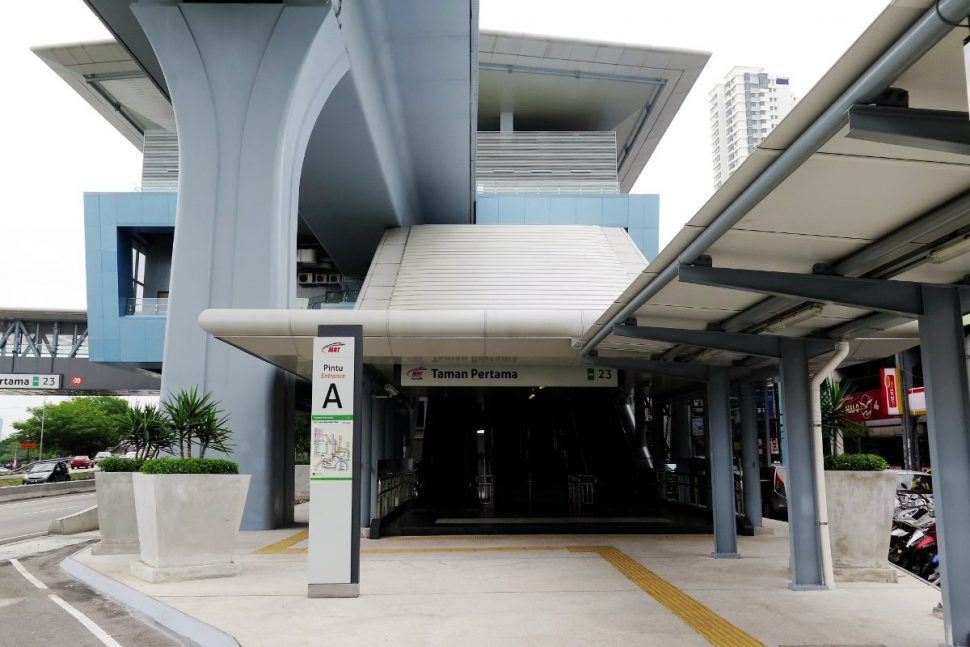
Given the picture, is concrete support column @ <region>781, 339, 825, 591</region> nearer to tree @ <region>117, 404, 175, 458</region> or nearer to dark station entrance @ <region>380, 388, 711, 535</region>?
dark station entrance @ <region>380, 388, 711, 535</region>

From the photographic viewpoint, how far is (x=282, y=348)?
13.2 m

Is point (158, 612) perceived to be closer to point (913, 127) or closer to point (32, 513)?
point (913, 127)

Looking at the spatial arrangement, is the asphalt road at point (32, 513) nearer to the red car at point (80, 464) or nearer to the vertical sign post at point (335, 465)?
the vertical sign post at point (335, 465)

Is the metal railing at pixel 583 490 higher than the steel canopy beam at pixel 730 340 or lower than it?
lower

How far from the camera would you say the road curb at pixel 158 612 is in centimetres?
686

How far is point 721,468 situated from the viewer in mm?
11594

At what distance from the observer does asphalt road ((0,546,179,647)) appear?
23.5 ft

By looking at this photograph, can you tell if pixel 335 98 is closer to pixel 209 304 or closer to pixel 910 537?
pixel 209 304

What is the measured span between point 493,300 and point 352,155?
534 cm

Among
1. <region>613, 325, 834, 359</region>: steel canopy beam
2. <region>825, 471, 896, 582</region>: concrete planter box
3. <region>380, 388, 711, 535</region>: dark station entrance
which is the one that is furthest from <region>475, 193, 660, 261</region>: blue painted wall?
<region>825, 471, 896, 582</region>: concrete planter box

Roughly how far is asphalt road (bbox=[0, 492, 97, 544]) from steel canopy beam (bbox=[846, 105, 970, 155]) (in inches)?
686

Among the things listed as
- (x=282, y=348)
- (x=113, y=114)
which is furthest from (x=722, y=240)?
(x=113, y=114)

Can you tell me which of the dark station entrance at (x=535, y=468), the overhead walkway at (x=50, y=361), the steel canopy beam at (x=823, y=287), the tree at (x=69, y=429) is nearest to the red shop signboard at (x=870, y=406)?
the dark station entrance at (x=535, y=468)

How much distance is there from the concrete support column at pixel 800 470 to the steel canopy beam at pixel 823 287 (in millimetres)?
2907
